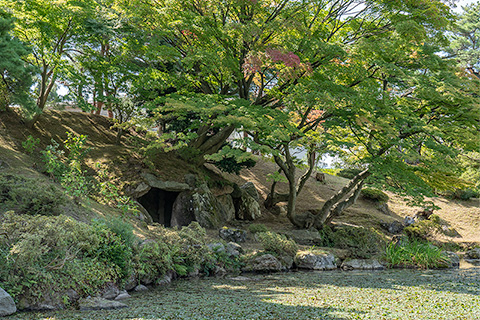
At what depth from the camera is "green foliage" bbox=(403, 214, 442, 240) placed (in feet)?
41.1

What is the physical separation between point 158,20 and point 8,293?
752cm

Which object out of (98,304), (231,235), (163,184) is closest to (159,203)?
(163,184)

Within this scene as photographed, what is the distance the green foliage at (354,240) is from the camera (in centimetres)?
998

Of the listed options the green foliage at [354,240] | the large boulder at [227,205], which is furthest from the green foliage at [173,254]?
the green foliage at [354,240]

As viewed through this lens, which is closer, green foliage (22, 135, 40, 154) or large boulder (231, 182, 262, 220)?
green foliage (22, 135, 40, 154)

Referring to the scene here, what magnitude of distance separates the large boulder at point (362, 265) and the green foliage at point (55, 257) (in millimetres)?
5279

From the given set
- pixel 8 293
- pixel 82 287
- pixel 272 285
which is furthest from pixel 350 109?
pixel 8 293

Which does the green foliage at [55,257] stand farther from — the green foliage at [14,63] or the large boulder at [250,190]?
the large boulder at [250,190]

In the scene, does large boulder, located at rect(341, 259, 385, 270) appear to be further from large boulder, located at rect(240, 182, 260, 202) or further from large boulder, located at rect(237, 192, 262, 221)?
large boulder, located at rect(240, 182, 260, 202)

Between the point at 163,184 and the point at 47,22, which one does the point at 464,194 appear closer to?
the point at 163,184

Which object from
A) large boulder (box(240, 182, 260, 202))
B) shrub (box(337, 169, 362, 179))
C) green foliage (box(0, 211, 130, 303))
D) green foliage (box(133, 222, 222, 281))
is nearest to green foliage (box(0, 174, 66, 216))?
green foliage (box(0, 211, 130, 303))

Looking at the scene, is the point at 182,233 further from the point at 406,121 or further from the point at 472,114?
the point at 472,114

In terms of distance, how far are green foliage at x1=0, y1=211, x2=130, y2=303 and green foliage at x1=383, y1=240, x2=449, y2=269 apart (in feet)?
21.3

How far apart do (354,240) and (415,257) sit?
164 centimetres
